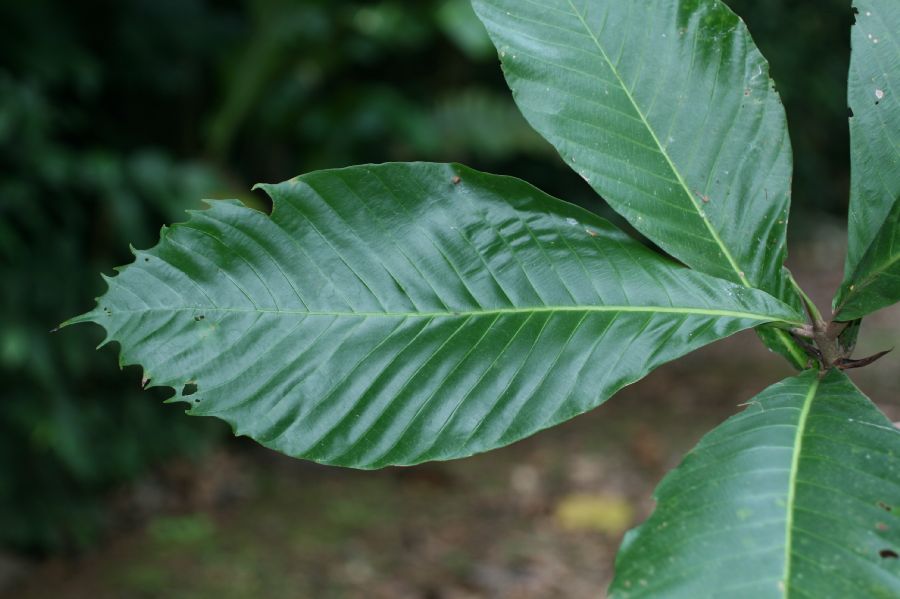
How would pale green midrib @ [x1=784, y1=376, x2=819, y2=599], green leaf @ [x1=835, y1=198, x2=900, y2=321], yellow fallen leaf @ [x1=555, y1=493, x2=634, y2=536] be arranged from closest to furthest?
pale green midrib @ [x1=784, y1=376, x2=819, y2=599] → green leaf @ [x1=835, y1=198, x2=900, y2=321] → yellow fallen leaf @ [x1=555, y1=493, x2=634, y2=536]

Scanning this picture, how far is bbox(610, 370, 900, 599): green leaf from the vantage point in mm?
565

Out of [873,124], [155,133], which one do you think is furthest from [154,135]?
[873,124]

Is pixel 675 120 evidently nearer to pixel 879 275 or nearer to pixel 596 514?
pixel 879 275

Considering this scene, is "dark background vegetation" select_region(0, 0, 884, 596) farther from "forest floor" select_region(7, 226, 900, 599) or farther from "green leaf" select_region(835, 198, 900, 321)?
"green leaf" select_region(835, 198, 900, 321)

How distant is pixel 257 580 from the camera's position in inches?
113

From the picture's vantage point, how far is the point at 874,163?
30.1 inches

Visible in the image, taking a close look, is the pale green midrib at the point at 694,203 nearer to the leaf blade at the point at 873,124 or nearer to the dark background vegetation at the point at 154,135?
the leaf blade at the point at 873,124

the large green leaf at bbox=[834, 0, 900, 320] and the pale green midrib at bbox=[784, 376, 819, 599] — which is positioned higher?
the large green leaf at bbox=[834, 0, 900, 320]

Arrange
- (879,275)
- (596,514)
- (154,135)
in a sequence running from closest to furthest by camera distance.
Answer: (879,275) → (596,514) → (154,135)

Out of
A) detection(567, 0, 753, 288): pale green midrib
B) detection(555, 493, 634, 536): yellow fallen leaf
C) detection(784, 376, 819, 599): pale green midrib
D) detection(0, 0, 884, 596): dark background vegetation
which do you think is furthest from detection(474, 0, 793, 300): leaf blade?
detection(555, 493, 634, 536): yellow fallen leaf

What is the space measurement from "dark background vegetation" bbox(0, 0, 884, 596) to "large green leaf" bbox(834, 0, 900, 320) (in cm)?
218

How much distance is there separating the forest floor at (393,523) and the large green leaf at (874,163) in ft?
7.63

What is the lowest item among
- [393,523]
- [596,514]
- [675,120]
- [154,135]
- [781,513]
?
[596,514]

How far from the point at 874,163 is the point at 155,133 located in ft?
11.5
